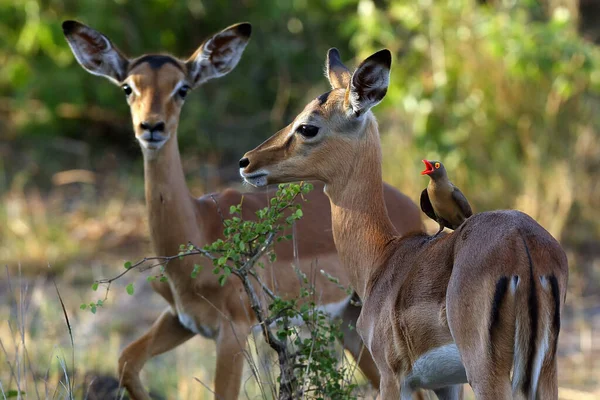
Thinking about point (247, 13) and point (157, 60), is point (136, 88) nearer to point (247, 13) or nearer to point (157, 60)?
point (157, 60)

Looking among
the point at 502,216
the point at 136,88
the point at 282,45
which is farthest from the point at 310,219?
the point at 282,45

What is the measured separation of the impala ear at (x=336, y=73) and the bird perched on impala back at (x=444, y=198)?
83 cm

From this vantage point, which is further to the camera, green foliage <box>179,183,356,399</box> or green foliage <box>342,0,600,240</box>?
green foliage <box>342,0,600,240</box>

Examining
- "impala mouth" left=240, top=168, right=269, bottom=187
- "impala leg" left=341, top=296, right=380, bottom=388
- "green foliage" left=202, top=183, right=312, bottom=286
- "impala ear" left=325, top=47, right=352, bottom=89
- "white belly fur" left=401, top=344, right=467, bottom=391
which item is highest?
"impala ear" left=325, top=47, right=352, bottom=89

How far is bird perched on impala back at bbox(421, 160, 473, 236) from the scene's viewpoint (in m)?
4.58

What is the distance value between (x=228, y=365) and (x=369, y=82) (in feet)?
6.97

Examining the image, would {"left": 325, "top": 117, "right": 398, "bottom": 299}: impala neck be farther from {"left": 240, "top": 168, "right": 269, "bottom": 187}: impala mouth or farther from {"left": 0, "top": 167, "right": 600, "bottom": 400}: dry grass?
{"left": 0, "top": 167, "right": 600, "bottom": 400}: dry grass

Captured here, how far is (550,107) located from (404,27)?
71.3 inches

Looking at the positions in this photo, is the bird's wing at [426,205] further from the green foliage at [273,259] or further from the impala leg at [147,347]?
the impala leg at [147,347]

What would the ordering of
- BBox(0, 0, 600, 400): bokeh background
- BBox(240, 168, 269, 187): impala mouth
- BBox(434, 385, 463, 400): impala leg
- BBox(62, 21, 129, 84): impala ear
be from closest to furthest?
BBox(240, 168, 269, 187): impala mouth, BBox(434, 385, 463, 400): impala leg, BBox(62, 21, 129, 84): impala ear, BBox(0, 0, 600, 400): bokeh background

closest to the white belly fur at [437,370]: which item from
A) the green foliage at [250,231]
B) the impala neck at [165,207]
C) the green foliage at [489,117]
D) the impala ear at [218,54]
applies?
the green foliage at [250,231]

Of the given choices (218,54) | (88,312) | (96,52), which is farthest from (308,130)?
(88,312)

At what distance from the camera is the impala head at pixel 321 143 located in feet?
15.5

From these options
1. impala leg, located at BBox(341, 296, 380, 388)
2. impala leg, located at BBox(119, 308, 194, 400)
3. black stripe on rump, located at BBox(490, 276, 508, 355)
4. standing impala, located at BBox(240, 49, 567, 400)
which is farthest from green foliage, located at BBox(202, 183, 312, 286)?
impala leg, located at BBox(341, 296, 380, 388)
